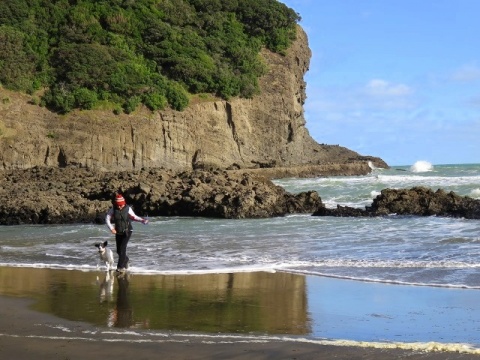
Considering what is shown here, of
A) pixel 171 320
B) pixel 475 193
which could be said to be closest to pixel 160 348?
pixel 171 320

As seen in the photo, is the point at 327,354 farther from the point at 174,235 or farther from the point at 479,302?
the point at 174,235

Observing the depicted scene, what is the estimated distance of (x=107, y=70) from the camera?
52.4 m

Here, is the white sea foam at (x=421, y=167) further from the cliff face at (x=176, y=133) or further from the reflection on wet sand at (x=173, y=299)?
the reflection on wet sand at (x=173, y=299)

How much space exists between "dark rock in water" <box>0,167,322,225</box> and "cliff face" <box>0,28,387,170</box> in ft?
59.8

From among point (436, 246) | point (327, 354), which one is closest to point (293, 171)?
point (436, 246)

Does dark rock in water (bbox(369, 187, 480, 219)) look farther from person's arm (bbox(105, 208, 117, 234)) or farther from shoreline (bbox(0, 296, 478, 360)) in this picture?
shoreline (bbox(0, 296, 478, 360))

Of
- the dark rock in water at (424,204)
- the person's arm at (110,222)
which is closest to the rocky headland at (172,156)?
the dark rock in water at (424,204)

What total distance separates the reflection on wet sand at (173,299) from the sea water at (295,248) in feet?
1.72

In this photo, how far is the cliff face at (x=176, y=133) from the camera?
4681cm

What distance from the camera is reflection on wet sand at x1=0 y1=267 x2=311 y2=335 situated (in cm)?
768

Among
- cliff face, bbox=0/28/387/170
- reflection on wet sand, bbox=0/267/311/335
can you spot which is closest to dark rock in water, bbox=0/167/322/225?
reflection on wet sand, bbox=0/267/311/335

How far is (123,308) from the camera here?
853cm

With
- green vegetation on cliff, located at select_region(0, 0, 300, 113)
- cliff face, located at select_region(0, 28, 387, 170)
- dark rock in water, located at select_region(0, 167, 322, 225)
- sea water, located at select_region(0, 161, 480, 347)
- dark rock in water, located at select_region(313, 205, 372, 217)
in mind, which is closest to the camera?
sea water, located at select_region(0, 161, 480, 347)

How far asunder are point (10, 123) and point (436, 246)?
Answer: 36607 mm
